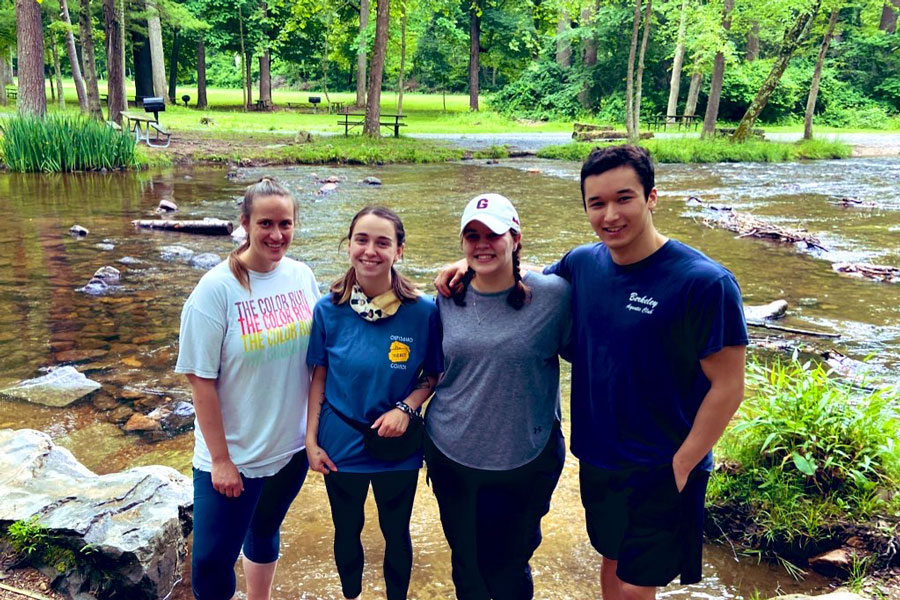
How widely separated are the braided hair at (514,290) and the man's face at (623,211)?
31 cm

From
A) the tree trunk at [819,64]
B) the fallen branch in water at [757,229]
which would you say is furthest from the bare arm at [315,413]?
the tree trunk at [819,64]

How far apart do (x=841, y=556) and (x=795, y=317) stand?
15.1 feet

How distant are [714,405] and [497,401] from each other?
0.68 meters

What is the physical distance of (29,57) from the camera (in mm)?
16656

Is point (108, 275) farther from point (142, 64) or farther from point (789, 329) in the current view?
point (142, 64)

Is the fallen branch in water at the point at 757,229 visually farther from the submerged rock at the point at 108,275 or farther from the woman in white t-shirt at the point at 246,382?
the woman in white t-shirt at the point at 246,382

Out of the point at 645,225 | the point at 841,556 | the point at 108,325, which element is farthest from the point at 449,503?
the point at 108,325

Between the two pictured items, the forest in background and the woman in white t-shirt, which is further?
the forest in background

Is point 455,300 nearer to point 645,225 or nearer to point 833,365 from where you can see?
point 645,225

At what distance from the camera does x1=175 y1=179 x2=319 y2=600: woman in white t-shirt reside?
7.67ft

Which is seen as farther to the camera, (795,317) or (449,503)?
(795,317)

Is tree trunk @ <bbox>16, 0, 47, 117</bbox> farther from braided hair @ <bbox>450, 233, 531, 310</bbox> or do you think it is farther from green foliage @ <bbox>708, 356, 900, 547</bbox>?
green foliage @ <bbox>708, 356, 900, 547</bbox>

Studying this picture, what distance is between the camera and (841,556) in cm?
316

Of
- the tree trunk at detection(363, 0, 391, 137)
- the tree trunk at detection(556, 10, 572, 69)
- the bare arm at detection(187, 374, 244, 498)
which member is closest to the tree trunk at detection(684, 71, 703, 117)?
the tree trunk at detection(556, 10, 572, 69)
